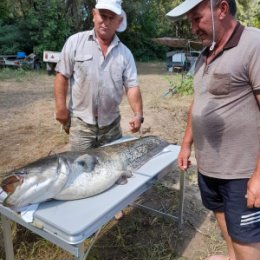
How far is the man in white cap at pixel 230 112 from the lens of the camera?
180 cm

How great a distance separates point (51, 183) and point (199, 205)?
219cm

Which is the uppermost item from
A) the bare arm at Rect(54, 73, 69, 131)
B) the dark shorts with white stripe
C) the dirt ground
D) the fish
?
the bare arm at Rect(54, 73, 69, 131)

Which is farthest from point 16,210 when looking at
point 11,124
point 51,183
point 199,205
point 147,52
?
point 147,52

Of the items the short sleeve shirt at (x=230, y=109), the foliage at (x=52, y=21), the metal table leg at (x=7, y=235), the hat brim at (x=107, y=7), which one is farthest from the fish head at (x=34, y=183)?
the foliage at (x=52, y=21)

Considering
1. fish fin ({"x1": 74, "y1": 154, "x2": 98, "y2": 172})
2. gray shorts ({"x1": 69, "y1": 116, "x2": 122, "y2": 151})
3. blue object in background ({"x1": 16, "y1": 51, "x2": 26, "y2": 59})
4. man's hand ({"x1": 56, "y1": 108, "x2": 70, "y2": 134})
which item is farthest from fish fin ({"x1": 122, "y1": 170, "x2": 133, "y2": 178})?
blue object in background ({"x1": 16, "y1": 51, "x2": 26, "y2": 59})

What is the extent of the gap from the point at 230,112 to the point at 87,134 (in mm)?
1552

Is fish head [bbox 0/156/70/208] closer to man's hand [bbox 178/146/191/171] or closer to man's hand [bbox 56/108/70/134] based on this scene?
man's hand [bbox 178/146/191/171]

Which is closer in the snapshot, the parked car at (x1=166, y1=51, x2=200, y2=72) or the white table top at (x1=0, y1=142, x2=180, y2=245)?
the white table top at (x1=0, y1=142, x2=180, y2=245)

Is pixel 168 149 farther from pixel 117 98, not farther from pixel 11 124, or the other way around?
pixel 11 124

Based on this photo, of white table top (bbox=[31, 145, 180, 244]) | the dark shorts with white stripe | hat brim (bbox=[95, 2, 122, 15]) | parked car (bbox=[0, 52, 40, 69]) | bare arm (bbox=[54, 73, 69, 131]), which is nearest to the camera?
white table top (bbox=[31, 145, 180, 244])

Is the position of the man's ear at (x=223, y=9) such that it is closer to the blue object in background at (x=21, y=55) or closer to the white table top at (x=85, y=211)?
the white table top at (x=85, y=211)

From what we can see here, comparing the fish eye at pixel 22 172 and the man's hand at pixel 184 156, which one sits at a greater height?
the fish eye at pixel 22 172

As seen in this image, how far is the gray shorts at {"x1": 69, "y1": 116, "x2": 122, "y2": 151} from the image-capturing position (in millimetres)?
3096

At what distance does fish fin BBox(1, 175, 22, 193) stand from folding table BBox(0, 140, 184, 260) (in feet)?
0.39
